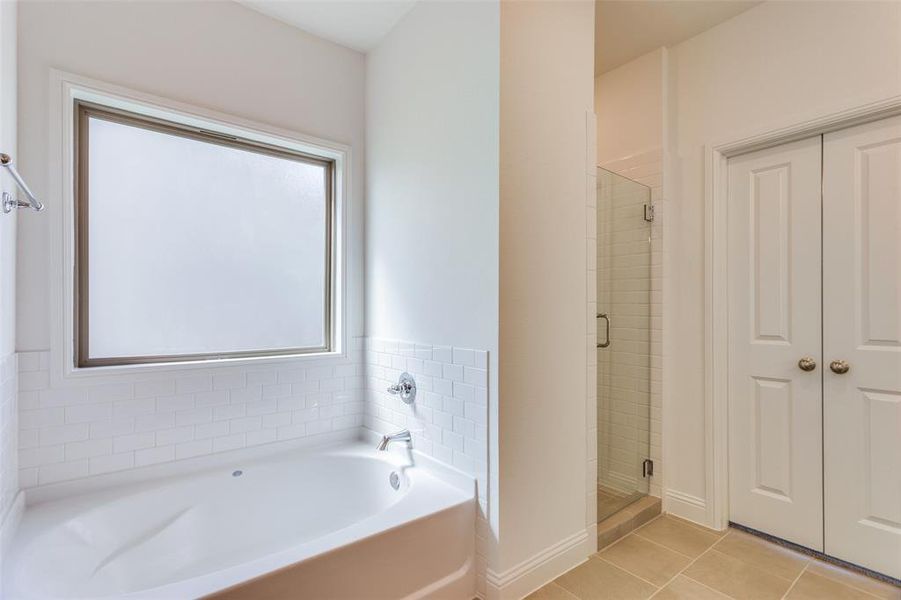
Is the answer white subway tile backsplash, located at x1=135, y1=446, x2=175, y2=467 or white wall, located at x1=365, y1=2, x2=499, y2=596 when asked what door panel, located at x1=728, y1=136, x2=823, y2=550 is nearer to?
white wall, located at x1=365, y1=2, x2=499, y2=596

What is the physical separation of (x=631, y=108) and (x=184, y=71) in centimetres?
246

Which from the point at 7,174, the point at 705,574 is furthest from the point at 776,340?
the point at 7,174

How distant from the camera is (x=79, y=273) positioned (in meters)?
1.87

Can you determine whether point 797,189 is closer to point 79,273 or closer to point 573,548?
point 573,548

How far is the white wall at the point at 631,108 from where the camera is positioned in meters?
2.55

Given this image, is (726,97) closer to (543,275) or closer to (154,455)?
(543,275)

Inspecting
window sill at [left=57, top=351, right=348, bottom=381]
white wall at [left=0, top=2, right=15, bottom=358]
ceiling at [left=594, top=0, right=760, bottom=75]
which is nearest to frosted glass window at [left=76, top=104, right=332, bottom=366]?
window sill at [left=57, top=351, right=348, bottom=381]

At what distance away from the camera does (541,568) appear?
182 cm

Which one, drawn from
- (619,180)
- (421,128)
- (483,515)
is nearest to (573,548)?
(483,515)

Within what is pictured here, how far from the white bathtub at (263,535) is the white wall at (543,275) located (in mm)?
314

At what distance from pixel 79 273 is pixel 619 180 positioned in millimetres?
2680

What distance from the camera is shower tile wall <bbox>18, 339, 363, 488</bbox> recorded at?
1.72 meters

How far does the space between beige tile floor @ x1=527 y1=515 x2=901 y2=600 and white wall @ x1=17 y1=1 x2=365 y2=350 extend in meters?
1.72

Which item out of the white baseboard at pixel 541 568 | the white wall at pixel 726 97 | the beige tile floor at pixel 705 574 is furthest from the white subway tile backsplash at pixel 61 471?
the white wall at pixel 726 97
